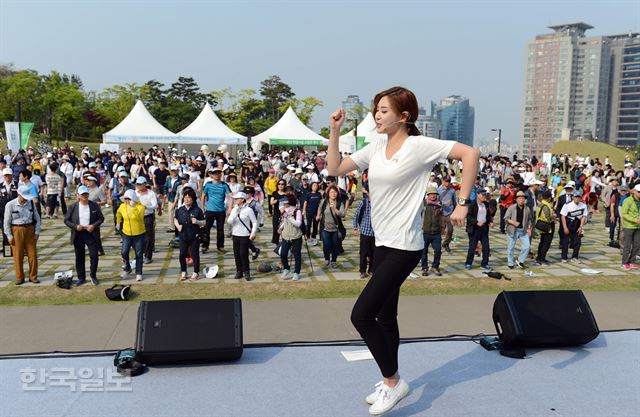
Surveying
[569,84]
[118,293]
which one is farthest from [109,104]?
[569,84]

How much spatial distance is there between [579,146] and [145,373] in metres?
48.8

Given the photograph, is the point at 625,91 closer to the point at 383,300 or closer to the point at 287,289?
the point at 287,289

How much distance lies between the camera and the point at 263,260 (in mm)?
11078

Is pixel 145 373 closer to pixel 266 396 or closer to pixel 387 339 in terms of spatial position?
pixel 266 396

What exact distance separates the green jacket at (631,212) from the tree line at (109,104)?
166 ft

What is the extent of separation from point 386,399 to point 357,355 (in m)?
0.97

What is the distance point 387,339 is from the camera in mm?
3375

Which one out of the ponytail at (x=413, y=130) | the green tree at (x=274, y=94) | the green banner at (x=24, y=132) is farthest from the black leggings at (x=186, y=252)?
the green tree at (x=274, y=94)

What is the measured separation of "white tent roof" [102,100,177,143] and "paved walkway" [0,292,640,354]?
92.1 feet

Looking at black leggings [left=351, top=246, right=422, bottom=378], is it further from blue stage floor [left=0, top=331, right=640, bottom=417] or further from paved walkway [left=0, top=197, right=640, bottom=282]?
paved walkway [left=0, top=197, right=640, bottom=282]

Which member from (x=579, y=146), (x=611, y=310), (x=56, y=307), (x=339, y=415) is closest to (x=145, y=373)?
(x=339, y=415)

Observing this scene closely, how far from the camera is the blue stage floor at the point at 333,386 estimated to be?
330 centimetres

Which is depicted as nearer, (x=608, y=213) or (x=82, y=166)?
(x=608, y=213)

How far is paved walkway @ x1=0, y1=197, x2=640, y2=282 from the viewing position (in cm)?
957
